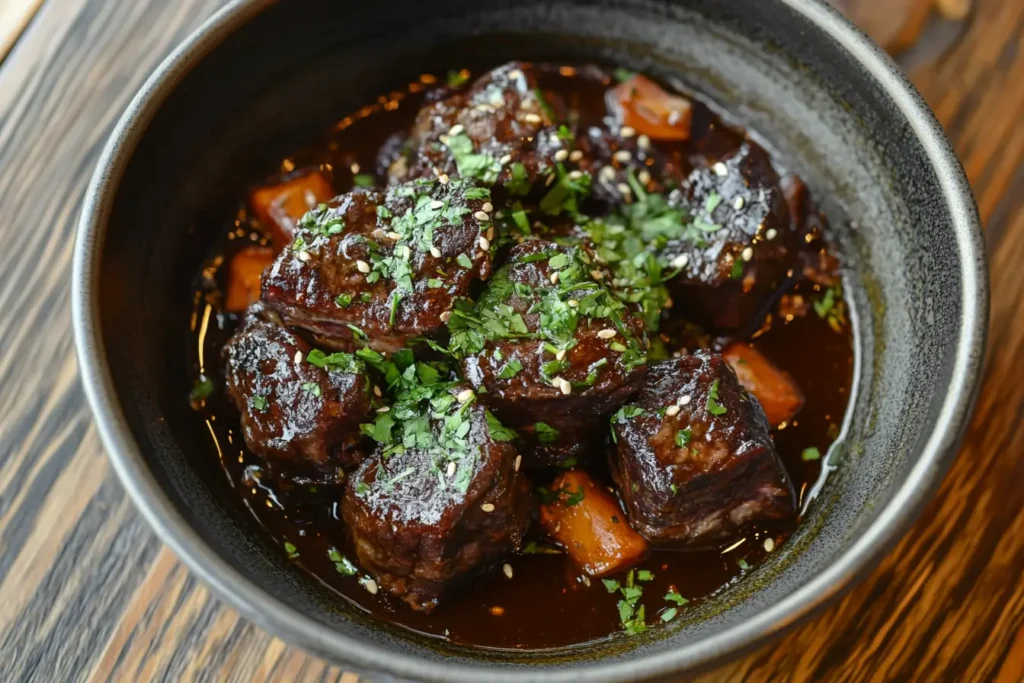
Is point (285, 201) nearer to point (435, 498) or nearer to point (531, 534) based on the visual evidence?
point (435, 498)

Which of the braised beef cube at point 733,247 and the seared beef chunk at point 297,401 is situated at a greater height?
the braised beef cube at point 733,247

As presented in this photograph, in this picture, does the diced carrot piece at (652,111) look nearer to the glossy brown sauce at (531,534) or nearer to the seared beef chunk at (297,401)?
the glossy brown sauce at (531,534)

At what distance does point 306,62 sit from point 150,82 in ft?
2.03

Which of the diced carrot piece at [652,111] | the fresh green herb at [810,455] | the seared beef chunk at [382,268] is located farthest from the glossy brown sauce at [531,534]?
the diced carrot piece at [652,111]

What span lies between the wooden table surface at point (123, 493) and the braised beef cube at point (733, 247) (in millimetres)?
877

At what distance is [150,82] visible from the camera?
8.74 ft

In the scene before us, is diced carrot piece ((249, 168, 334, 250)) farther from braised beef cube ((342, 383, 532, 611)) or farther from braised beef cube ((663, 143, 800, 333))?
braised beef cube ((663, 143, 800, 333))

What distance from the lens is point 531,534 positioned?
9.16 ft

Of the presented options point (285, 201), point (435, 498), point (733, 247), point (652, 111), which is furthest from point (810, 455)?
point (285, 201)

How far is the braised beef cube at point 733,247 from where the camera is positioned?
297 centimetres

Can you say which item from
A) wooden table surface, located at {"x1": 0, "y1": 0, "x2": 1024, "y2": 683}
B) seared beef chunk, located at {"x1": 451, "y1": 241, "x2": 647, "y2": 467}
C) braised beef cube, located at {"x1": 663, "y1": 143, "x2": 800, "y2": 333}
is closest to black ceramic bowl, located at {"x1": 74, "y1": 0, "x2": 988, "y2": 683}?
braised beef cube, located at {"x1": 663, "y1": 143, "x2": 800, "y2": 333}

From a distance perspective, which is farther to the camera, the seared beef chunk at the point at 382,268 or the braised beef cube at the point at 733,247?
the braised beef cube at the point at 733,247

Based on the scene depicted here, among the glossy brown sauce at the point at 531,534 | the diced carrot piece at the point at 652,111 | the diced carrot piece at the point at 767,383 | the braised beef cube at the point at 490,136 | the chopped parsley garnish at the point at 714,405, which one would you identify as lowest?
the glossy brown sauce at the point at 531,534

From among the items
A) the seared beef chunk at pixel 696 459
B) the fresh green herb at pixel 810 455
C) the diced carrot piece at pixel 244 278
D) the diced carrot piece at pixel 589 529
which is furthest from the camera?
the diced carrot piece at pixel 244 278
